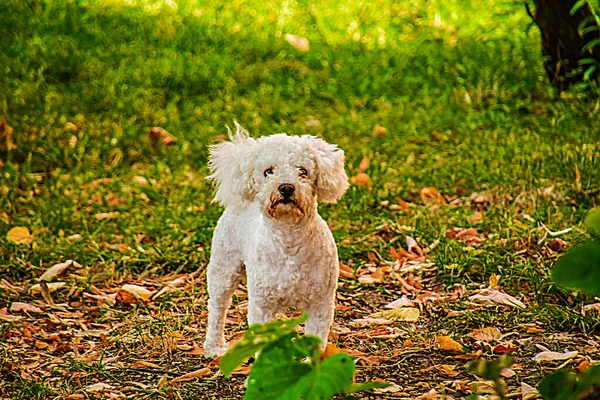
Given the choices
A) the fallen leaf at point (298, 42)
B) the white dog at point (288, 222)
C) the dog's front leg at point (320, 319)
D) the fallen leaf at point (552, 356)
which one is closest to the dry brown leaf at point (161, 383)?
the white dog at point (288, 222)

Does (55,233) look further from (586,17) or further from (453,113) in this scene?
(586,17)

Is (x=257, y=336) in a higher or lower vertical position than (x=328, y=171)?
higher

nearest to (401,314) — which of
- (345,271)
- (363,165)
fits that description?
(345,271)

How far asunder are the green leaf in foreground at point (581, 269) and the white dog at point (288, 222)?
218 cm

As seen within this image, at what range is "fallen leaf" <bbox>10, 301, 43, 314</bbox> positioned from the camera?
4676 millimetres

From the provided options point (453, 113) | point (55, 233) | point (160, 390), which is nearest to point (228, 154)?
point (160, 390)

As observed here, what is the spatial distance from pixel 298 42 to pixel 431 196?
329 cm

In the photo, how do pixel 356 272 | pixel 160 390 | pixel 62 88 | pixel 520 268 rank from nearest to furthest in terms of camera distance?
1. pixel 160 390
2. pixel 520 268
3. pixel 356 272
4. pixel 62 88

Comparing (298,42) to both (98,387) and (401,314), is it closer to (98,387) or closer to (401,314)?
(401,314)

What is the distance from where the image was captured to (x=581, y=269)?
114 centimetres

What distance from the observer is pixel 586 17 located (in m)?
7.05

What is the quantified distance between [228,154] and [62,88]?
14.7ft

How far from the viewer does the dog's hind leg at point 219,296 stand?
12.6ft

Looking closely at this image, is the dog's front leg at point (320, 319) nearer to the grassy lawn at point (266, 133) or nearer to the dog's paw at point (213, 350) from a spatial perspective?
the grassy lawn at point (266, 133)
